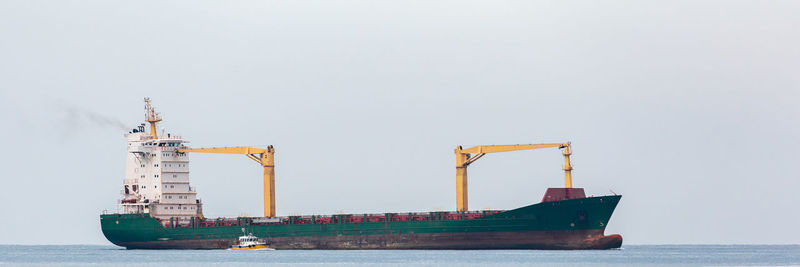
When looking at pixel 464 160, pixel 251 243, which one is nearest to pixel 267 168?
pixel 251 243

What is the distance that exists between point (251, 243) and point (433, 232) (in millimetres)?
11332

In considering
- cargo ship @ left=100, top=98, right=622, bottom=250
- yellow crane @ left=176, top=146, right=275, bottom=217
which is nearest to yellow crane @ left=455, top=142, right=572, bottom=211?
cargo ship @ left=100, top=98, right=622, bottom=250

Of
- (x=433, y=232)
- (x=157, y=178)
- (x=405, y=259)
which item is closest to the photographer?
(x=405, y=259)

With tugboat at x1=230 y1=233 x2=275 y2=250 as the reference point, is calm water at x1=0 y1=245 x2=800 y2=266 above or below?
below

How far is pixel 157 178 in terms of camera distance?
81.1 metres

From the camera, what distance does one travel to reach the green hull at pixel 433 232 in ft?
228

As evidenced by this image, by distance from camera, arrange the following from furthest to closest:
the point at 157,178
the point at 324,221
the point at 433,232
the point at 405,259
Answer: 1. the point at 157,178
2. the point at 324,221
3. the point at 433,232
4. the point at 405,259

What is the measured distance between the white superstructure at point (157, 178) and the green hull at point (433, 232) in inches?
54.3

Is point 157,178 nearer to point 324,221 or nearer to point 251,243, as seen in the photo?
point 251,243

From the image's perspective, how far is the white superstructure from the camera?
80.9 m

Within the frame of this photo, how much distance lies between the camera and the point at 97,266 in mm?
64812

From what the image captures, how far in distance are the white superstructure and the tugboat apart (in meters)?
4.84

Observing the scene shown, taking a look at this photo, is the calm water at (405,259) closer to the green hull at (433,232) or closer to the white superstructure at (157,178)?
the green hull at (433,232)

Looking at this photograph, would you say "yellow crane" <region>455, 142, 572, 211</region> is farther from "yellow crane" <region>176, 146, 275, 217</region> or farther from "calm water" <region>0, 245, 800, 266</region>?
"yellow crane" <region>176, 146, 275, 217</region>
